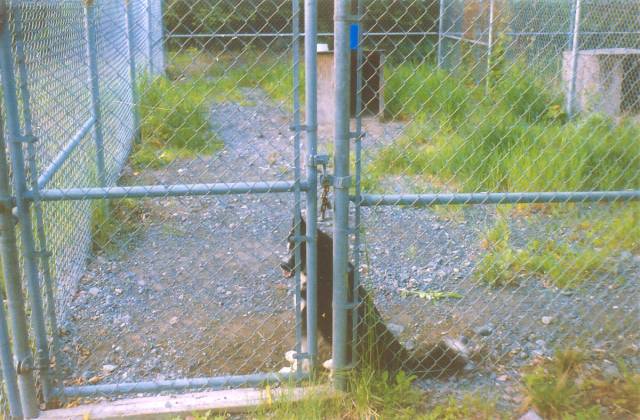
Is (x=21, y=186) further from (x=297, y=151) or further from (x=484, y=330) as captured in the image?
(x=484, y=330)

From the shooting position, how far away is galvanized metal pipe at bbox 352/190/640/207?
2682 millimetres

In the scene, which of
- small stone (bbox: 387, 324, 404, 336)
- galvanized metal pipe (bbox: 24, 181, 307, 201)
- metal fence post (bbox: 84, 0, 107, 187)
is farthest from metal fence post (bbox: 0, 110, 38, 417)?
metal fence post (bbox: 84, 0, 107, 187)

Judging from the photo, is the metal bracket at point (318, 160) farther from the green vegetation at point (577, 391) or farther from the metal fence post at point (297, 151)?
the green vegetation at point (577, 391)

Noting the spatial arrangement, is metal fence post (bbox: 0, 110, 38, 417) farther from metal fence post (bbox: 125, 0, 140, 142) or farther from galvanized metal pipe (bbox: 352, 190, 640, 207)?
metal fence post (bbox: 125, 0, 140, 142)

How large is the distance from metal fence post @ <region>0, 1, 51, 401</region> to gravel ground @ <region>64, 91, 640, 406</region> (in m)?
0.62

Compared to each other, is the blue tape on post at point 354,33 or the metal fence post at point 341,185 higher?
the blue tape on post at point 354,33

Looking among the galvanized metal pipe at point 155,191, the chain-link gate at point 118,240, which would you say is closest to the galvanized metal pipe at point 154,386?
the chain-link gate at point 118,240

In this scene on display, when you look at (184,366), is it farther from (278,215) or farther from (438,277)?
(278,215)

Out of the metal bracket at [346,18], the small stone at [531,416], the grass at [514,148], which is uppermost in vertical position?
the metal bracket at [346,18]

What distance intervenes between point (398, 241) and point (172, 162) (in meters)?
3.01

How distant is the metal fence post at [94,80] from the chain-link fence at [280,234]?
0.08 ft

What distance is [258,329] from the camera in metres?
3.68

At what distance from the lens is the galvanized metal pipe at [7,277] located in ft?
8.14

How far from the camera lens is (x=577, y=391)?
2938mm
